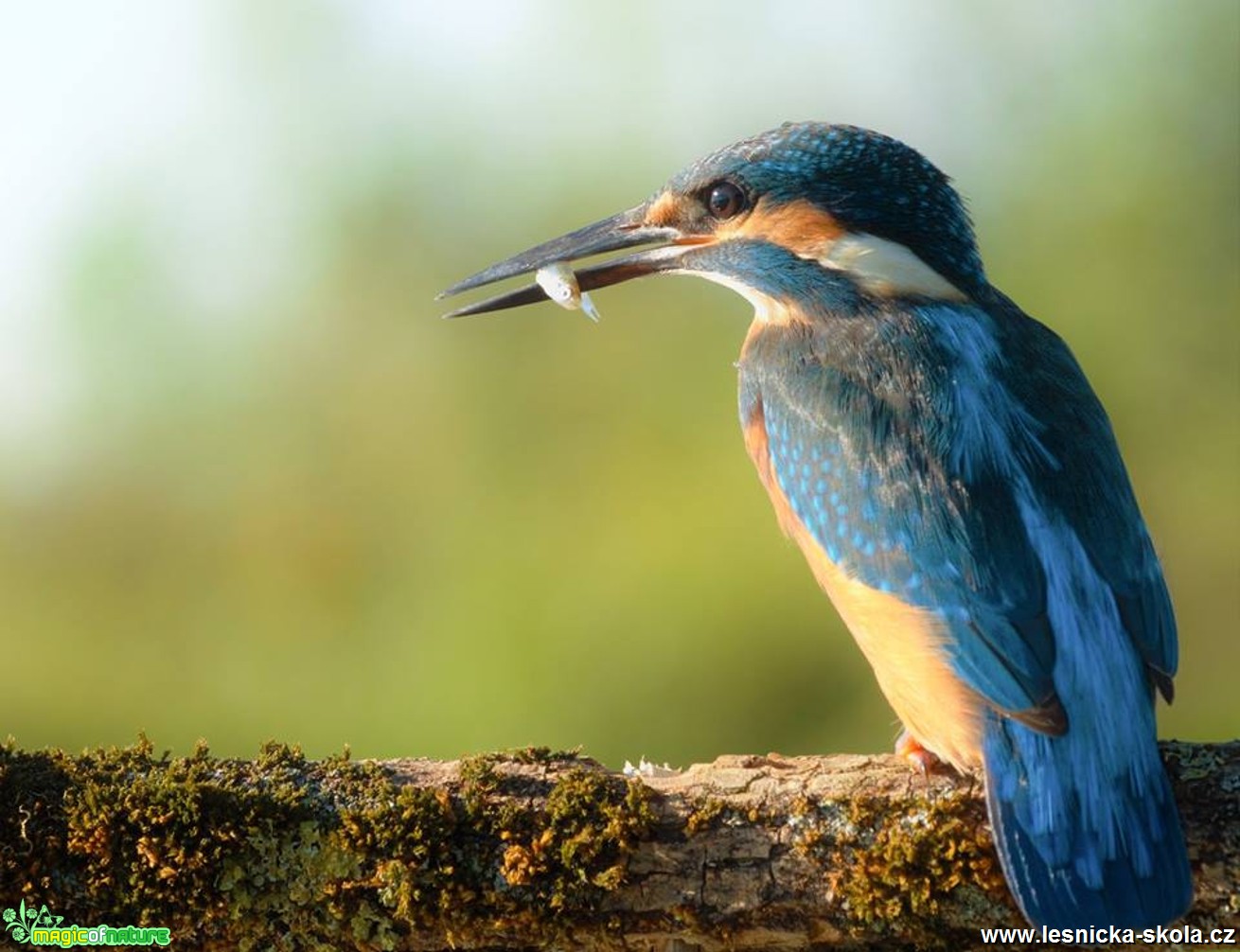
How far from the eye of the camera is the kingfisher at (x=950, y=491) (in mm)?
2674

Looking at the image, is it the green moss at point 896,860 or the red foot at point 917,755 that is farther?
the red foot at point 917,755

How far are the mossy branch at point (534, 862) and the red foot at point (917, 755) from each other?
122mm

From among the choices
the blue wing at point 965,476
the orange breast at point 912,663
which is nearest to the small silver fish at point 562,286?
the blue wing at point 965,476

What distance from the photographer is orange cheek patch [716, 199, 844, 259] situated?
3561mm

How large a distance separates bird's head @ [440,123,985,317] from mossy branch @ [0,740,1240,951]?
1.28m

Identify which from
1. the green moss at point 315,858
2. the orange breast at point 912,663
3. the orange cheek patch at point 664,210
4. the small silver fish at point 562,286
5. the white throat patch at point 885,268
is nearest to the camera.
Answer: the green moss at point 315,858

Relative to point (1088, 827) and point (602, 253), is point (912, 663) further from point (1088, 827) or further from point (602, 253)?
point (602, 253)

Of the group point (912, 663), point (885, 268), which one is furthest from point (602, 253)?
point (912, 663)

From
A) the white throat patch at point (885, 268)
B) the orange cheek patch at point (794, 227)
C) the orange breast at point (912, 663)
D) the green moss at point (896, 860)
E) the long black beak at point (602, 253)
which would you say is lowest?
the green moss at point (896, 860)

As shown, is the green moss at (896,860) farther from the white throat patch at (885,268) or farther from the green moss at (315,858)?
the white throat patch at (885,268)

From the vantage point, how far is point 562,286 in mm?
3881

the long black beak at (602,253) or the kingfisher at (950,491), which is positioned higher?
the long black beak at (602,253)

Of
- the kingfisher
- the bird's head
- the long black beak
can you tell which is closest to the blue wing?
the kingfisher

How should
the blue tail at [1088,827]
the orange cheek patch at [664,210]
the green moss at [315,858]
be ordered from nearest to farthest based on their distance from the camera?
the blue tail at [1088,827]
the green moss at [315,858]
the orange cheek patch at [664,210]
